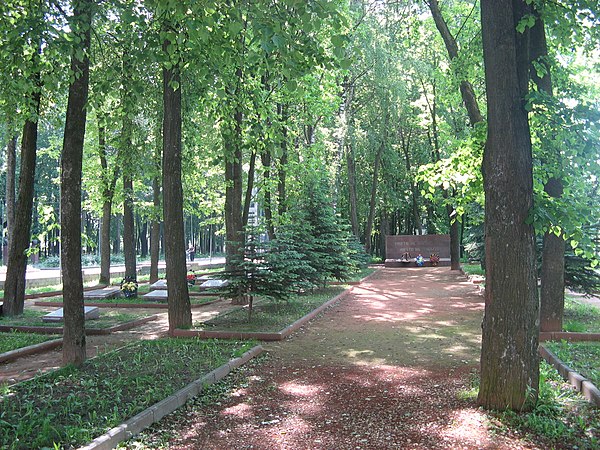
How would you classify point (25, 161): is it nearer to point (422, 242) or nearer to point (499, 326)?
point (499, 326)

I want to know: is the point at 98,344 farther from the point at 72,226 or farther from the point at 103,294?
the point at 103,294

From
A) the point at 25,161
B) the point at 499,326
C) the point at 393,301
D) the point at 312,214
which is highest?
the point at 25,161

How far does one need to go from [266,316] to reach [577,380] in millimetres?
7162

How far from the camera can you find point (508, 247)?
5.06m

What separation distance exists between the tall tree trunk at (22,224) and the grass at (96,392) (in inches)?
217

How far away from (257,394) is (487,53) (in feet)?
15.4

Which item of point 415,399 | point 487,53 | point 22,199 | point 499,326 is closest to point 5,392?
point 415,399

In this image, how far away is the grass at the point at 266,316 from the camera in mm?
10405

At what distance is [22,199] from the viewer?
12.1 meters

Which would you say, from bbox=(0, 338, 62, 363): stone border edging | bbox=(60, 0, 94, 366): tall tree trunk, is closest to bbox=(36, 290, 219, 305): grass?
bbox=(0, 338, 62, 363): stone border edging

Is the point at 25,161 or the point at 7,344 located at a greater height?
the point at 25,161

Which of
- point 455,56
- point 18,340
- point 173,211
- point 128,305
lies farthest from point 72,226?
point 128,305

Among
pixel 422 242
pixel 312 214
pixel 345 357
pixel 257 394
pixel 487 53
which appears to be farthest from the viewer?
pixel 422 242

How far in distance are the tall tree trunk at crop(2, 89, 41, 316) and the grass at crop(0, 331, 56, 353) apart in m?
2.10
